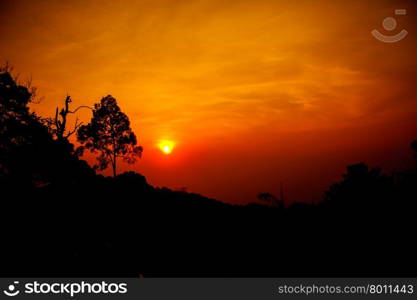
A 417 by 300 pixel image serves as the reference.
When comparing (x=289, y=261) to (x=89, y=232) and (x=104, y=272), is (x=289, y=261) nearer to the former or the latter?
(x=104, y=272)

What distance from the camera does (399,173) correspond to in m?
38.7

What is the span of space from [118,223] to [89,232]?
3.63m

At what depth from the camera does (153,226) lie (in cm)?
2678

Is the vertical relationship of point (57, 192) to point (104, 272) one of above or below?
above

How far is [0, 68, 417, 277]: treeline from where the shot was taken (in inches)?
793

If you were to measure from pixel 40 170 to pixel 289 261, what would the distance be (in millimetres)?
22175

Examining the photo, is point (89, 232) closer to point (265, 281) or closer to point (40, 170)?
point (40, 170)

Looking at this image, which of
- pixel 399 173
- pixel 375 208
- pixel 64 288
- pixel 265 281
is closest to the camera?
→ pixel 64 288

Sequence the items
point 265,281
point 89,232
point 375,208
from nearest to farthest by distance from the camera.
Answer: point 265,281 < point 89,232 < point 375,208

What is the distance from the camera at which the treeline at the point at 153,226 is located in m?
20.1

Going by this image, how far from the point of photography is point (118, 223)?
2602cm

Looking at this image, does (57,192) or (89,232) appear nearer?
(89,232)

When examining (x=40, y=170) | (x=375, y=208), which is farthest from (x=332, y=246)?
(x=40, y=170)

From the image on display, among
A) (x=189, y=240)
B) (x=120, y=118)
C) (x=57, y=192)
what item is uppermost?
(x=120, y=118)
